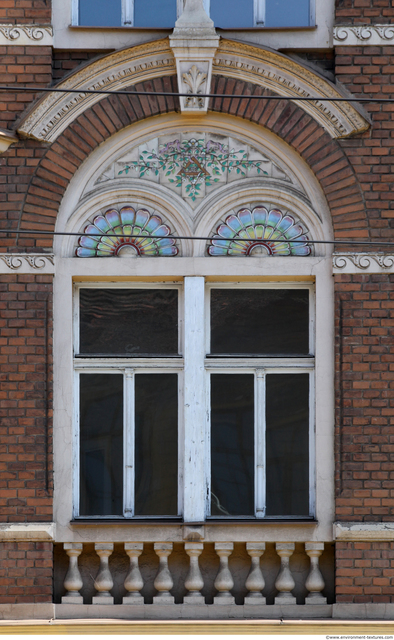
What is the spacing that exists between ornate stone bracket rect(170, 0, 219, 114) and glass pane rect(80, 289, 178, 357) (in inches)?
65.3

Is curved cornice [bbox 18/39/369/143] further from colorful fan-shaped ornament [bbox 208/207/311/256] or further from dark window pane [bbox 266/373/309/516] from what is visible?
dark window pane [bbox 266/373/309/516]

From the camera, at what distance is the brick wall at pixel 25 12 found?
7.70m

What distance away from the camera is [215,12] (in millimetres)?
7988

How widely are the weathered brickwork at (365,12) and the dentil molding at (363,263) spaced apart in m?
2.03

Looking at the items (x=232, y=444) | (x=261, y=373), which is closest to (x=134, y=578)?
(x=232, y=444)

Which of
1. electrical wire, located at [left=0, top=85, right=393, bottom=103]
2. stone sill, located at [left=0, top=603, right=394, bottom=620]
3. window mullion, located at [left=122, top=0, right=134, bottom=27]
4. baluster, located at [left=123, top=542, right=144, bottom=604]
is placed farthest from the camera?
window mullion, located at [left=122, top=0, right=134, bottom=27]

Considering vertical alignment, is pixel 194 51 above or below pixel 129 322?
above

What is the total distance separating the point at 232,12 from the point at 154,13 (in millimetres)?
696

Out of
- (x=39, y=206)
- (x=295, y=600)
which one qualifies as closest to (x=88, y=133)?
(x=39, y=206)

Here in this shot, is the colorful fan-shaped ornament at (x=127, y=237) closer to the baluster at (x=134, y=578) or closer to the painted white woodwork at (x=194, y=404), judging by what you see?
the painted white woodwork at (x=194, y=404)

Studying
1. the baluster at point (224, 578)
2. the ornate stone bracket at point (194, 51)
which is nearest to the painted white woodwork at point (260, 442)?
the baluster at point (224, 578)

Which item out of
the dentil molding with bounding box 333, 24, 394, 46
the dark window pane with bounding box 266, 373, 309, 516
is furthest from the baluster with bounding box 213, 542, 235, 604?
the dentil molding with bounding box 333, 24, 394, 46

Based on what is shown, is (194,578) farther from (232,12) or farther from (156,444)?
(232,12)

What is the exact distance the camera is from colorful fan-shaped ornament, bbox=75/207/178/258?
7.76 metres
